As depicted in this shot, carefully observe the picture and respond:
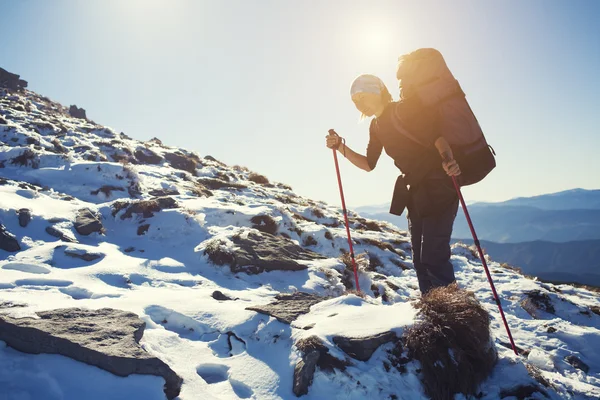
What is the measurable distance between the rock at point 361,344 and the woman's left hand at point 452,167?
2.14 m

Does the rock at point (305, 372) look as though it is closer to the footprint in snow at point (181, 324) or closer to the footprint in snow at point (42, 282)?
the footprint in snow at point (181, 324)

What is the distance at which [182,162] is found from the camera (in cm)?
2272

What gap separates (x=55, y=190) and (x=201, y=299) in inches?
379

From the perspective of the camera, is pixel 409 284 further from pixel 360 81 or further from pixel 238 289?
pixel 360 81

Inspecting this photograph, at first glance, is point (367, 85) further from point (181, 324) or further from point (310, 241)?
point (310, 241)

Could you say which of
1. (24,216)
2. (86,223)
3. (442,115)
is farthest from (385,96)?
(24,216)

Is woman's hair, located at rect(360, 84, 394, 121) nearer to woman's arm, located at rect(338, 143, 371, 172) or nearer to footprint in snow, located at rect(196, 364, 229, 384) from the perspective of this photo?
woman's arm, located at rect(338, 143, 371, 172)

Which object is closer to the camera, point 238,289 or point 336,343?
point 336,343

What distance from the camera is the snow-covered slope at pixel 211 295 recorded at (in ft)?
10.8

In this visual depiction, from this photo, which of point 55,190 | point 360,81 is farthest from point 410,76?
point 55,190

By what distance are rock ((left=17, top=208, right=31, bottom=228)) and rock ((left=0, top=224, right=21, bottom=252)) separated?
915 millimetres

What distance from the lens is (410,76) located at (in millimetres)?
4648

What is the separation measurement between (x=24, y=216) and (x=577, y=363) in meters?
11.7

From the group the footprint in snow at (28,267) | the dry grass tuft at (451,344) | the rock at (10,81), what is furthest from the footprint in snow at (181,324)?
the rock at (10,81)
